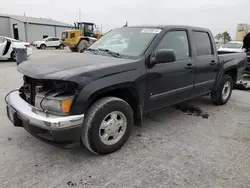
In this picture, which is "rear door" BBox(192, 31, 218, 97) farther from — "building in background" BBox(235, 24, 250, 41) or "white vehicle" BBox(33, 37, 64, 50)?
"white vehicle" BBox(33, 37, 64, 50)

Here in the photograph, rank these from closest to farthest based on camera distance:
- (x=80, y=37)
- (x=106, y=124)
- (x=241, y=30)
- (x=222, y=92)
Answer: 1. (x=106, y=124)
2. (x=222, y=92)
3. (x=80, y=37)
4. (x=241, y=30)

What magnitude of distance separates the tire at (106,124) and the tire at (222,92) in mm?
2936

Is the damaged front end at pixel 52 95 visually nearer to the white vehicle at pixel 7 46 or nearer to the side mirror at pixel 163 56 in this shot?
the side mirror at pixel 163 56

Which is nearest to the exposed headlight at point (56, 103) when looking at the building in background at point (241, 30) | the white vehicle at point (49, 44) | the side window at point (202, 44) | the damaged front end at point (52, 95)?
the damaged front end at point (52, 95)

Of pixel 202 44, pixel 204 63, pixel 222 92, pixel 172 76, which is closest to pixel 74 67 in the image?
pixel 172 76

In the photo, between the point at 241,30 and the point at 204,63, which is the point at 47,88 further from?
the point at 241,30

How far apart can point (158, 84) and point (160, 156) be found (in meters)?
1.08

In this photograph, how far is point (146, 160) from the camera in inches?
114

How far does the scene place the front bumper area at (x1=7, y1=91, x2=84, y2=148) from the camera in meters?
2.45

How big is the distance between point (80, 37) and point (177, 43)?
60.5 ft

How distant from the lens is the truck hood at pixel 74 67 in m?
2.53

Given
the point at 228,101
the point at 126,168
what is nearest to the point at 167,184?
the point at 126,168

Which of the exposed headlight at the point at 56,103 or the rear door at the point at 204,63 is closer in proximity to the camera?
the exposed headlight at the point at 56,103

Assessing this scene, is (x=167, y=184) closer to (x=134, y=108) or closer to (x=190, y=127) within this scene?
(x=134, y=108)
